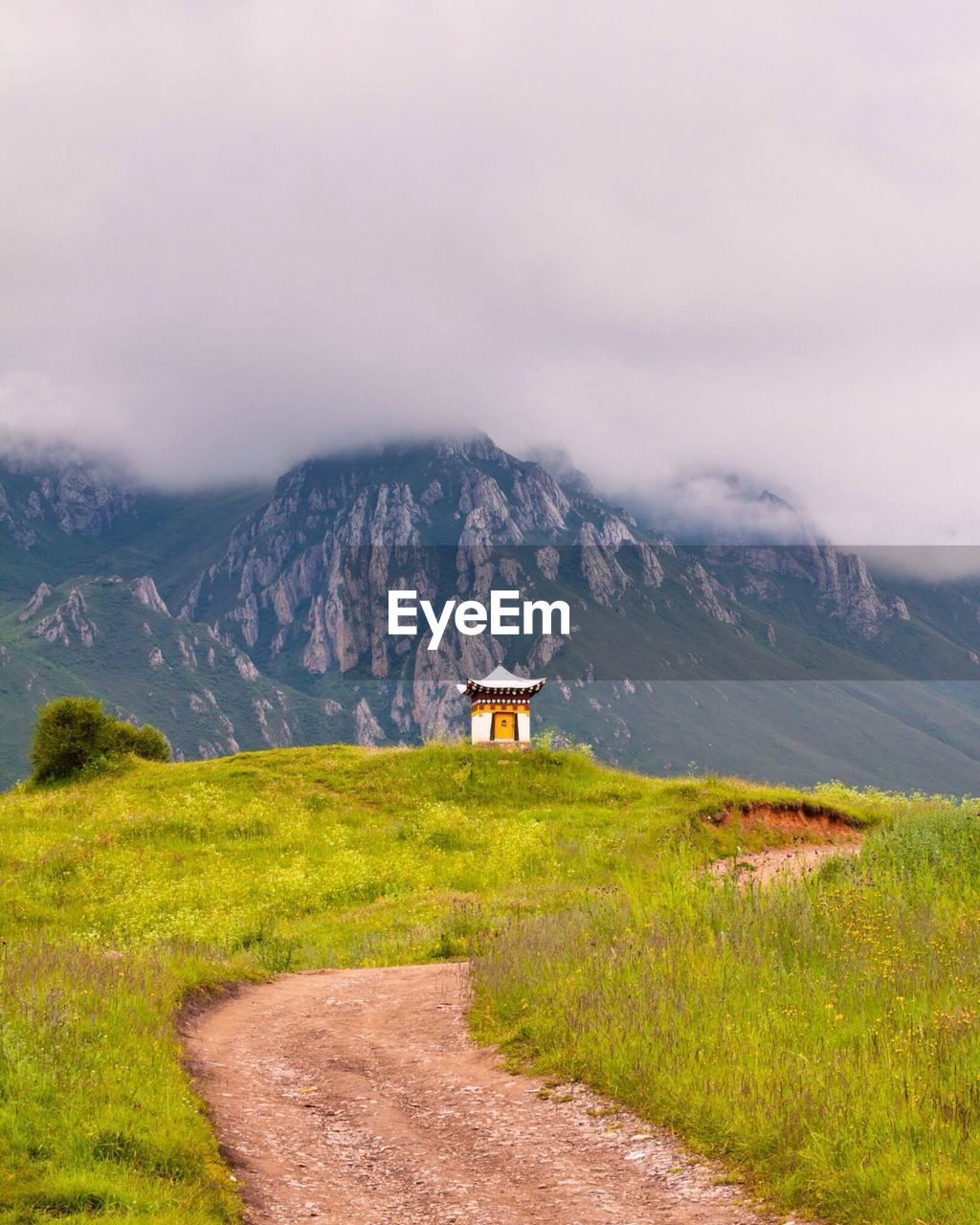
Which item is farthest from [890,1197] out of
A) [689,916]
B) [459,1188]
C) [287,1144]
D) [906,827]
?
[906,827]

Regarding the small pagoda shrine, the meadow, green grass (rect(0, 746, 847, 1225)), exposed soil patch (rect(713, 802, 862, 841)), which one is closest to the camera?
the meadow

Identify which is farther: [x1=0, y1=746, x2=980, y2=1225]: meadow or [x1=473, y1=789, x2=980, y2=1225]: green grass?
[x1=0, y1=746, x2=980, y2=1225]: meadow

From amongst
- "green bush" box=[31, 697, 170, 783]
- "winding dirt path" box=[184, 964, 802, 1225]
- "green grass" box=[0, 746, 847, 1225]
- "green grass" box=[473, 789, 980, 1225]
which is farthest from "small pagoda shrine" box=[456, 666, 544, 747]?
"winding dirt path" box=[184, 964, 802, 1225]

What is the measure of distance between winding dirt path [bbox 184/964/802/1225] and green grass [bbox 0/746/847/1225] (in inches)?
25.8

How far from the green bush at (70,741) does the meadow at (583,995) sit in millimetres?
17397

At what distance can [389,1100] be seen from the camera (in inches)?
443

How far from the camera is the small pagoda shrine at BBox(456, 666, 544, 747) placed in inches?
2178

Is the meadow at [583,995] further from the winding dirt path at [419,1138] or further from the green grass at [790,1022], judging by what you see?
the winding dirt path at [419,1138]

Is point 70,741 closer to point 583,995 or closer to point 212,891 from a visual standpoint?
point 212,891

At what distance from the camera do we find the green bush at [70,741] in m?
49.4

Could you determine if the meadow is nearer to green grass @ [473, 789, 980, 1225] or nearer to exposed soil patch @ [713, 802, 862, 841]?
green grass @ [473, 789, 980, 1225]

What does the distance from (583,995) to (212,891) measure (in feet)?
68.2

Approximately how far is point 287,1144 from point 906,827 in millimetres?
18514

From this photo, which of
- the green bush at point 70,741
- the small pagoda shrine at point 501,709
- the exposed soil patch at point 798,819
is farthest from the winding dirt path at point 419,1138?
the small pagoda shrine at point 501,709
